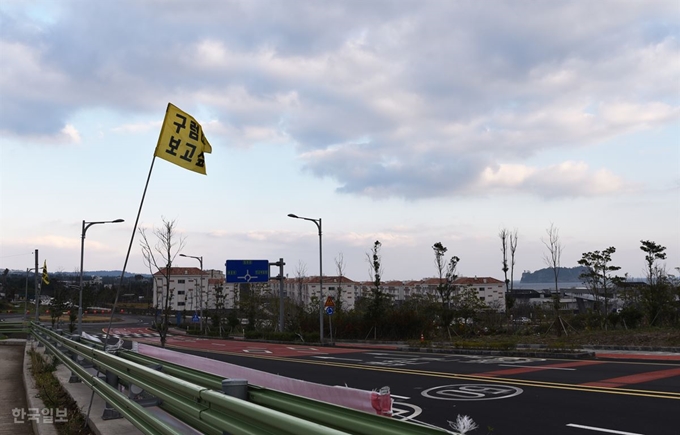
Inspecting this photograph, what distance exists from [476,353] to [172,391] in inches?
844

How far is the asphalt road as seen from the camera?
27.9 feet

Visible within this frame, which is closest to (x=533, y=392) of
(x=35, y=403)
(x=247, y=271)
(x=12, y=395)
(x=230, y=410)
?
(x=35, y=403)

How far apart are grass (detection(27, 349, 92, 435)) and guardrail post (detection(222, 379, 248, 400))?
3.82 metres

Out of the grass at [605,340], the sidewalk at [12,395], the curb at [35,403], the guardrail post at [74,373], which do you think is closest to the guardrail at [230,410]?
the curb at [35,403]

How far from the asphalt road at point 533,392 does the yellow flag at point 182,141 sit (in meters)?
5.69

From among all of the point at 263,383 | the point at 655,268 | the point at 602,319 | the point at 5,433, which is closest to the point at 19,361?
the point at 5,433

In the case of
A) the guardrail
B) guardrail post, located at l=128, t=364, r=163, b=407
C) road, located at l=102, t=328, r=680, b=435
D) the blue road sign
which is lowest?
road, located at l=102, t=328, r=680, b=435

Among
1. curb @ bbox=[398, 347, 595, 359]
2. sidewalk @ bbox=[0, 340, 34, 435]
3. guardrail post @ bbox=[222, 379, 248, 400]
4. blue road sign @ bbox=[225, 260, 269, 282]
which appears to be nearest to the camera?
guardrail post @ bbox=[222, 379, 248, 400]

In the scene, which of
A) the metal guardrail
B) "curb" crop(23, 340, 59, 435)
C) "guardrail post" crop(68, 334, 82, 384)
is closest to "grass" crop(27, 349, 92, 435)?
"curb" crop(23, 340, 59, 435)

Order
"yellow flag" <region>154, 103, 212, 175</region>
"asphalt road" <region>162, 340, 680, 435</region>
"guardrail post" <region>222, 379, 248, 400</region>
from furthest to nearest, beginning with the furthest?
"asphalt road" <region>162, 340, 680, 435</region>, "yellow flag" <region>154, 103, 212, 175</region>, "guardrail post" <region>222, 379, 248, 400</region>

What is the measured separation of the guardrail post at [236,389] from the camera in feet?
10.9

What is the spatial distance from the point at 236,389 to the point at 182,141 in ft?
19.2

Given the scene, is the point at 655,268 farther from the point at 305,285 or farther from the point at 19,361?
the point at 305,285

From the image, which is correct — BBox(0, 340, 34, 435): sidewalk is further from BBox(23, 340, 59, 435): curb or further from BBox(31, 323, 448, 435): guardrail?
BBox(31, 323, 448, 435): guardrail
